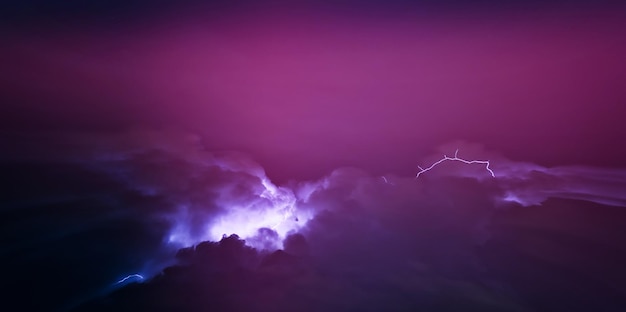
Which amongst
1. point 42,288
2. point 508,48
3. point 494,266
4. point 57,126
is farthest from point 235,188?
point 508,48

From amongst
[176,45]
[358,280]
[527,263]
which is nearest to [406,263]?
[358,280]

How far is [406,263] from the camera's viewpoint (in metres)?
4.42

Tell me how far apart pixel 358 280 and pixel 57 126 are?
344 cm

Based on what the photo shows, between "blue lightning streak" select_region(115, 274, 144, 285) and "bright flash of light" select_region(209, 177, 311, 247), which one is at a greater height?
"bright flash of light" select_region(209, 177, 311, 247)

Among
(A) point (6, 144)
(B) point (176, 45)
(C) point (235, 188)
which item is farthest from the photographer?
(C) point (235, 188)

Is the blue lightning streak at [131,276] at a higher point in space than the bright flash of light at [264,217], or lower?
lower

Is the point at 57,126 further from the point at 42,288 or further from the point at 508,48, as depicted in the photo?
the point at 508,48

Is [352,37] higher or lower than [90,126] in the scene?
higher

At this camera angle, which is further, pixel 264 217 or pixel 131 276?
pixel 264 217

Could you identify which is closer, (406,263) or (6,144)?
(6,144)

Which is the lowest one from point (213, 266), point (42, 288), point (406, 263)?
point (42, 288)

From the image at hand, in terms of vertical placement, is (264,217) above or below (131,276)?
above

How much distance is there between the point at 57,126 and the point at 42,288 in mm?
1650

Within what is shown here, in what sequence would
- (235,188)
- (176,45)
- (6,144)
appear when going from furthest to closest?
(235,188) < (176,45) < (6,144)
